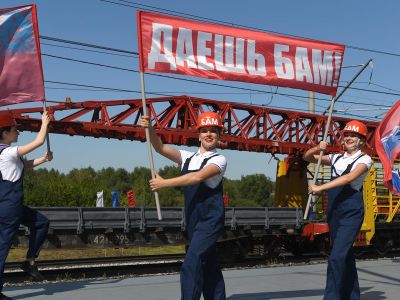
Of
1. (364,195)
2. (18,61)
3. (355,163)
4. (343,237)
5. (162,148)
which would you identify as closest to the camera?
(162,148)

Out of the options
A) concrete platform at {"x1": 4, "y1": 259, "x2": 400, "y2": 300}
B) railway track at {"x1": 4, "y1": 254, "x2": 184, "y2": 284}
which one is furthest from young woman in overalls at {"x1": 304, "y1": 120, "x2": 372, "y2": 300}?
railway track at {"x1": 4, "y1": 254, "x2": 184, "y2": 284}

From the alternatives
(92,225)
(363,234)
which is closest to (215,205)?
(92,225)

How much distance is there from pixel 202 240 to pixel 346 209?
5.14ft

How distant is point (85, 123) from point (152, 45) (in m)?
12.6

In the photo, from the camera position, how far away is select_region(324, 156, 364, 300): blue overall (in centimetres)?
508

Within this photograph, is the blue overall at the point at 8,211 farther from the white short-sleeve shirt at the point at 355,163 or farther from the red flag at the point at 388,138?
the red flag at the point at 388,138

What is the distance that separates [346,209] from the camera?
5.25m

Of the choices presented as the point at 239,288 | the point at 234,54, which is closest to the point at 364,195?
the point at 239,288

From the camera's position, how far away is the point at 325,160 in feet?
19.4

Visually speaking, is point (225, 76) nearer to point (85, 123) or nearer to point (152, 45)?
point (152, 45)

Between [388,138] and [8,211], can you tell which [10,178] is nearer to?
[8,211]

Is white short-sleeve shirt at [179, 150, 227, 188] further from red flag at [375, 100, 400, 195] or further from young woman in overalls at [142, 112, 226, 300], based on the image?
red flag at [375, 100, 400, 195]

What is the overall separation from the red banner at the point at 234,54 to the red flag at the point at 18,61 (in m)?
1.32

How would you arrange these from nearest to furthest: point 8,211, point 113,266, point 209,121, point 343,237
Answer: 1. point 209,121
2. point 343,237
3. point 8,211
4. point 113,266
